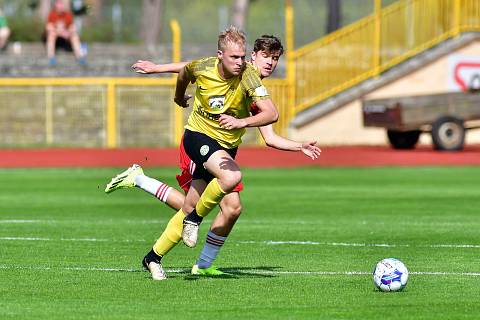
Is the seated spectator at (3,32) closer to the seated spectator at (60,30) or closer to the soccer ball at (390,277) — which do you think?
the seated spectator at (60,30)

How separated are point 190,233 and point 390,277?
5.39ft

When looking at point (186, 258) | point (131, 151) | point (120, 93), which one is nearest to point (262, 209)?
point (186, 258)

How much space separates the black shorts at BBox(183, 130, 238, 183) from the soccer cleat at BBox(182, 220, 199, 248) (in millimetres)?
526

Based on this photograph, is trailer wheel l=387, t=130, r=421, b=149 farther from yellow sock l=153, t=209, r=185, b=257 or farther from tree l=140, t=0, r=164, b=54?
yellow sock l=153, t=209, r=185, b=257

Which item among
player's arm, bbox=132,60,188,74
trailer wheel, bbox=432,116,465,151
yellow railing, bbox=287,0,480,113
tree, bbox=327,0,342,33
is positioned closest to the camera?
player's arm, bbox=132,60,188,74

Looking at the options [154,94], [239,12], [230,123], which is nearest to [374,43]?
[154,94]

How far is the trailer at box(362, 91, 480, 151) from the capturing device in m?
32.0

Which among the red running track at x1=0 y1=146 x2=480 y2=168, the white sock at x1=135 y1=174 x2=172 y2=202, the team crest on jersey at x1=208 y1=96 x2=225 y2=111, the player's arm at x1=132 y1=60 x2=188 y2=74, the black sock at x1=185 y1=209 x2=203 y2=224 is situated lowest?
the red running track at x1=0 y1=146 x2=480 y2=168

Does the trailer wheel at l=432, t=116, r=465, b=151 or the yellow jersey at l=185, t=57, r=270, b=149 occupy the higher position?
the yellow jersey at l=185, t=57, r=270, b=149

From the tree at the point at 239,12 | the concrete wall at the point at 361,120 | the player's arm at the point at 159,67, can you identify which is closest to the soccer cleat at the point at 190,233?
the player's arm at the point at 159,67

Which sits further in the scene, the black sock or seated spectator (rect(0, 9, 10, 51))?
seated spectator (rect(0, 9, 10, 51))

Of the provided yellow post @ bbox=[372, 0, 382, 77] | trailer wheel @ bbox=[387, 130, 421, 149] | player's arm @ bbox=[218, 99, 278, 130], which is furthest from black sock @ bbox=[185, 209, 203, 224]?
yellow post @ bbox=[372, 0, 382, 77]

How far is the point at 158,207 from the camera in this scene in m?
19.7

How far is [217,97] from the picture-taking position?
1068cm
